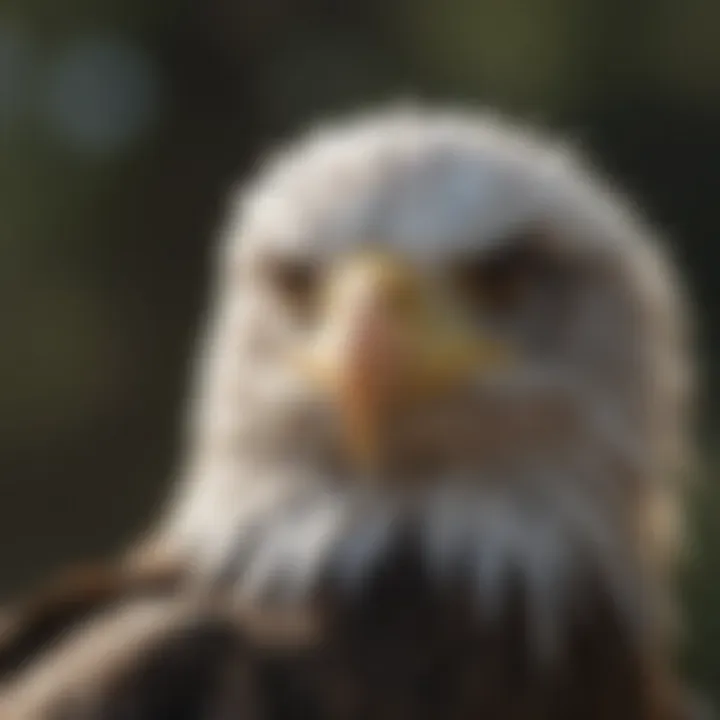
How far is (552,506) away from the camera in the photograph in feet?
1.83

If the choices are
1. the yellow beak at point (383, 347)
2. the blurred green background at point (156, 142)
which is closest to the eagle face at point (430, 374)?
the yellow beak at point (383, 347)

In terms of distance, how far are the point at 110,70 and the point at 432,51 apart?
0.31 metres

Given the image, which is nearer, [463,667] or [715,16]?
[463,667]

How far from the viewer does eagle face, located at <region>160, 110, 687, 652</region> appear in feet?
1.73

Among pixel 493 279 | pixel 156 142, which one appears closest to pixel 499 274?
pixel 493 279

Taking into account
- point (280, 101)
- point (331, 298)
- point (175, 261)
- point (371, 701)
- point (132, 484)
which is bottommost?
point (371, 701)

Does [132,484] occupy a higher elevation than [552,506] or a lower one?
higher

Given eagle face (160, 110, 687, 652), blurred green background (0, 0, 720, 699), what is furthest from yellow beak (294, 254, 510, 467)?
blurred green background (0, 0, 720, 699)

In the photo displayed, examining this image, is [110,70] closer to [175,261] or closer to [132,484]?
[175,261]

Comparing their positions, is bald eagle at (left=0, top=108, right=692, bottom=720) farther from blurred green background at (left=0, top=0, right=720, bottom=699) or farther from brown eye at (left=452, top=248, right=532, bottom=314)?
blurred green background at (left=0, top=0, right=720, bottom=699)

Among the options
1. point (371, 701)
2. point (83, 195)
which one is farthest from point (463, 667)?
point (83, 195)

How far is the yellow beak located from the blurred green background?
912mm

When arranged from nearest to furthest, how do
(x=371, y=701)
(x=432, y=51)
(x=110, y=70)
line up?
(x=371, y=701) → (x=432, y=51) → (x=110, y=70)

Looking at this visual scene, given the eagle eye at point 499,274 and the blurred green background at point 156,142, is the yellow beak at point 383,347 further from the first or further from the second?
the blurred green background at point 156,142
